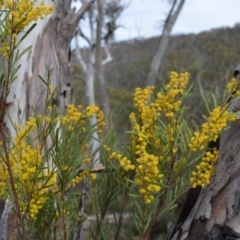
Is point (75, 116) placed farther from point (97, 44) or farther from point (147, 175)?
point (97, 44)

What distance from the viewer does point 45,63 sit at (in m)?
1.94

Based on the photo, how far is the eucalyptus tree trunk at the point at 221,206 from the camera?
93cm

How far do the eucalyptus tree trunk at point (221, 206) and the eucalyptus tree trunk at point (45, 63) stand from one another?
95cm

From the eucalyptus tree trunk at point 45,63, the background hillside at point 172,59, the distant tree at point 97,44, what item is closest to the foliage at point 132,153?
the eucalyptus tree trunk at point 45,63

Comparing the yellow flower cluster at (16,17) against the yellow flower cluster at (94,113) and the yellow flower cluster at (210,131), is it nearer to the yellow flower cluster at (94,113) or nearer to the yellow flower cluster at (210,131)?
the yellow flower cluster at (94,113)

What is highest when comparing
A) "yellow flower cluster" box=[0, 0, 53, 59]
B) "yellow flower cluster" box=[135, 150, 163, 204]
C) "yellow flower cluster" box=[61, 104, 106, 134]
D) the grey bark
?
the grey bark

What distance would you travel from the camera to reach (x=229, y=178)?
958mm

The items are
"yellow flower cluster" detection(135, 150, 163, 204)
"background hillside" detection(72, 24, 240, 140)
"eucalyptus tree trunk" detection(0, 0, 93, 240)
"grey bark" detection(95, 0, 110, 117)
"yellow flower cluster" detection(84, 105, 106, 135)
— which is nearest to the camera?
"yellow flower cluster" detection(135, 150, 163, 204)

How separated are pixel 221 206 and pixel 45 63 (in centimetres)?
115

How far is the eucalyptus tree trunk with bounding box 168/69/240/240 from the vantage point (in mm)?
931

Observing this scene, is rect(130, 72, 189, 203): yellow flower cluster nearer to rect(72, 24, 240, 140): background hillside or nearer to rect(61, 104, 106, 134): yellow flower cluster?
rect(61, 104, 106, 134): yellow flower cluster

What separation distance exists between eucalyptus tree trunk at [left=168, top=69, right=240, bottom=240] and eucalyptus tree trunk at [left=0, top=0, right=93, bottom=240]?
0.95 m

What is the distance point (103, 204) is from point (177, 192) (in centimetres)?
19

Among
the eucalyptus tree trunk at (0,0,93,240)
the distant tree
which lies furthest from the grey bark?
the eucalyptus tree trunk at (0,0,93,240)
